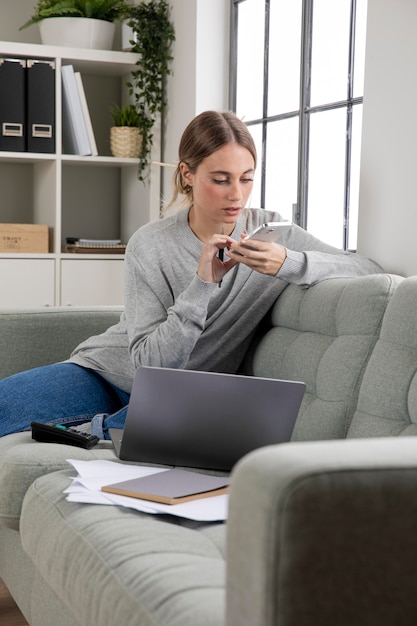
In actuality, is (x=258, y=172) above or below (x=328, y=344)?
above

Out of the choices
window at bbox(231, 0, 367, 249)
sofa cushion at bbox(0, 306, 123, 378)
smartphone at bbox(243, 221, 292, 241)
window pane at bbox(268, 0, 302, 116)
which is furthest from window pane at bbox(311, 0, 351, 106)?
sofa cushion at bbox(0, 306, 123, 378)

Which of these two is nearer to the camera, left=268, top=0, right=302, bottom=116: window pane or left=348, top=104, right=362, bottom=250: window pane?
left=348, top=104, right=362, bottom=250: window pane

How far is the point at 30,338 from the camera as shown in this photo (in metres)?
2.74

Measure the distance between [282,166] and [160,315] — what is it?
129 centimetres

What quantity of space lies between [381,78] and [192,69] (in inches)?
53.0

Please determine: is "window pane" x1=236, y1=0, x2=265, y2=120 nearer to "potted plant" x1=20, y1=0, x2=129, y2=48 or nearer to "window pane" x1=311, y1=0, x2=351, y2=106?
"window pane" x1=311, y1=0, x2=351, y2=106

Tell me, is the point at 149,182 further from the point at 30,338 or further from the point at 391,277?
the point at 391,277

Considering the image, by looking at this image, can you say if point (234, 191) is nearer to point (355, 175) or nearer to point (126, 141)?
point (355, 175)

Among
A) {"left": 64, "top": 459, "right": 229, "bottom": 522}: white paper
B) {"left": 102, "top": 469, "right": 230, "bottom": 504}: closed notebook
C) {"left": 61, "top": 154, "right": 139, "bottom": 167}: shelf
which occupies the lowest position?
{"left": 64, "top": 459, "right": 229, "bottom": 522}: white paper

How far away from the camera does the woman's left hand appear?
211cm

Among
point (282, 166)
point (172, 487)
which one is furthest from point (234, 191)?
point (282, 166)

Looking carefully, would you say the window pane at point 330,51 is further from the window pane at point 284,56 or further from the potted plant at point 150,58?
the potted plant at point 150,58

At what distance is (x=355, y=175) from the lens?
284 cm

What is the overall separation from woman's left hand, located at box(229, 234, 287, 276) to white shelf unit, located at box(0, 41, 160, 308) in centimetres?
183
